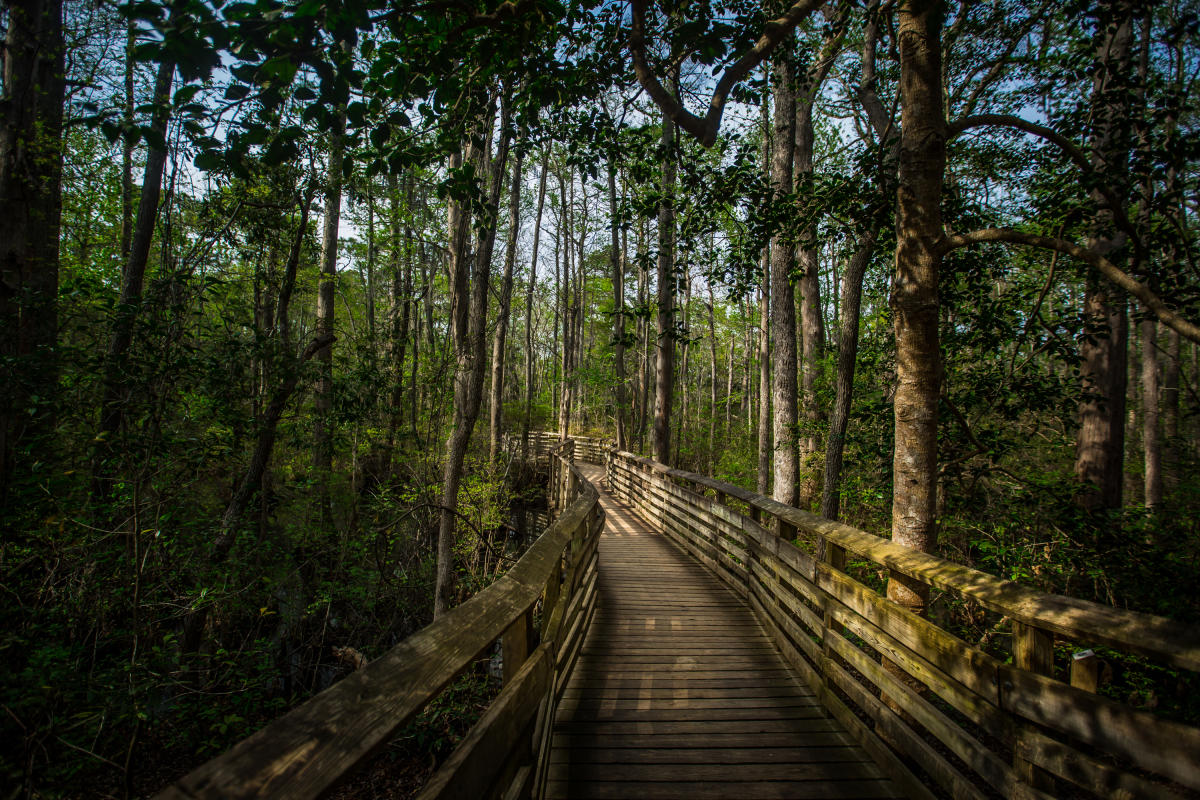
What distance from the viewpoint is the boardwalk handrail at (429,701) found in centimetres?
91

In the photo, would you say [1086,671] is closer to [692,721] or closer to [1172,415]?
[692,721]

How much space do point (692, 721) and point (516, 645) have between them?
175 centimetres

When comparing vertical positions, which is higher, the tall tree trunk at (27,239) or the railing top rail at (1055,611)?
the tall tree trunk at (27,239)

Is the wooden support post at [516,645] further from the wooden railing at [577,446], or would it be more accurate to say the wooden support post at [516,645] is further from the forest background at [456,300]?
the wooden railing at [577,446]

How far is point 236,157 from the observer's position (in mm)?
2402

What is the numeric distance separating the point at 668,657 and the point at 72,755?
Result: 188 inches

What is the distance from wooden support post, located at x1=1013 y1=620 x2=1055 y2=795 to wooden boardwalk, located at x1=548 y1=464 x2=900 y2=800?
82 centimetres

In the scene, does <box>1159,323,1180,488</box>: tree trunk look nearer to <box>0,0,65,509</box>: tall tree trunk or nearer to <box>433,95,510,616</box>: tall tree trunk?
<box>433,95,510,616</box>: tall tree trunk

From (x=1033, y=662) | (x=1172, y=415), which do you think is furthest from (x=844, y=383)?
(x=1172, y=415)

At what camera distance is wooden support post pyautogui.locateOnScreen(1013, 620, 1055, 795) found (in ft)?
6.23

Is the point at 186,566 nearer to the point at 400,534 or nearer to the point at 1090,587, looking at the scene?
the point at 400,534

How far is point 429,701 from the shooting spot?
1.20 metres

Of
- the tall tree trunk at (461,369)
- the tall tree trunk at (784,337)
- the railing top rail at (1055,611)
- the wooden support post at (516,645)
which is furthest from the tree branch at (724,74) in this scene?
the tall tree trunk at (784,337)

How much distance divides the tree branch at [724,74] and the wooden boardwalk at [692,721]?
368cm
